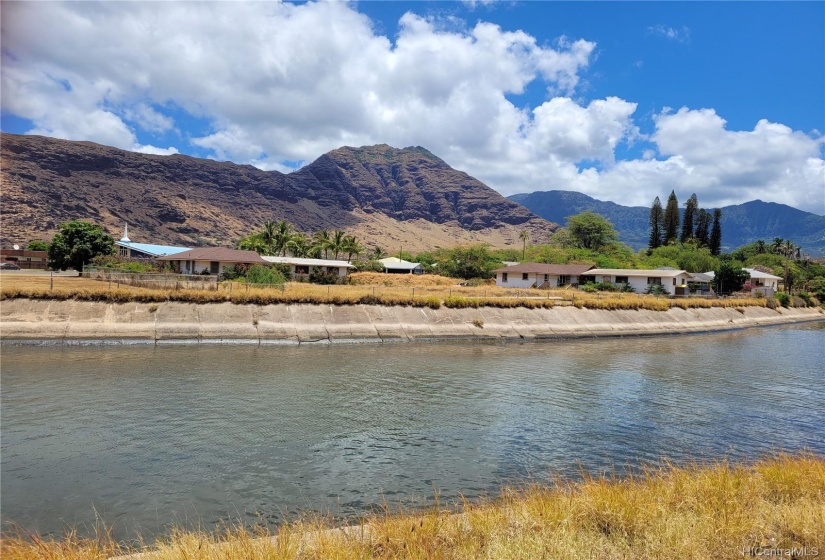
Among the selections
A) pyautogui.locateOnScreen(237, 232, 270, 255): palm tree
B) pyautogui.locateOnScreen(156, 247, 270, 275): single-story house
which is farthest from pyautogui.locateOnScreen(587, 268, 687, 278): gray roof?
pyautogui.locateOnScreen(237, 232, 270, 255): palm tree

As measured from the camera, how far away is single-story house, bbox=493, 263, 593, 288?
77.4 meters

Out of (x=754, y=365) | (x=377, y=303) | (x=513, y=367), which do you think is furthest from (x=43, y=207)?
(x=754, y=365)

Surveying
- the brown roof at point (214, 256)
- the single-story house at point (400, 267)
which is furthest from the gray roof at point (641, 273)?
the brown roof at point (214, 256)

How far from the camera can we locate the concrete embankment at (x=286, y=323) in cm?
2955

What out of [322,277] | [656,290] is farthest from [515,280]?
[322,277]

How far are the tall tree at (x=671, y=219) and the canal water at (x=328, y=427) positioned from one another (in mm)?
110465

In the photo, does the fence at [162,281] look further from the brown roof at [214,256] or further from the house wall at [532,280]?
the house wall at [532,280]

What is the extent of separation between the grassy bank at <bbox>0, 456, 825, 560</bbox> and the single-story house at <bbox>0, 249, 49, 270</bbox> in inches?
3876

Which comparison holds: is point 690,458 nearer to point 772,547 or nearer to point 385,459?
point 772,547

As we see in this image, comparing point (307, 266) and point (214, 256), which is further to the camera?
point (307, 266)

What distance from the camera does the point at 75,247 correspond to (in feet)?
216

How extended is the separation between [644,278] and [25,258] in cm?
10454

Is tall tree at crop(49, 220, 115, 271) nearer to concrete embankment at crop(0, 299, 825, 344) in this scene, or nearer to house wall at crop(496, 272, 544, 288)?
concrete embankment at crop(0, 299, 825, 344)

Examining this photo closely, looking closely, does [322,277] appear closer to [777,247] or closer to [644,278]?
[644,278]
